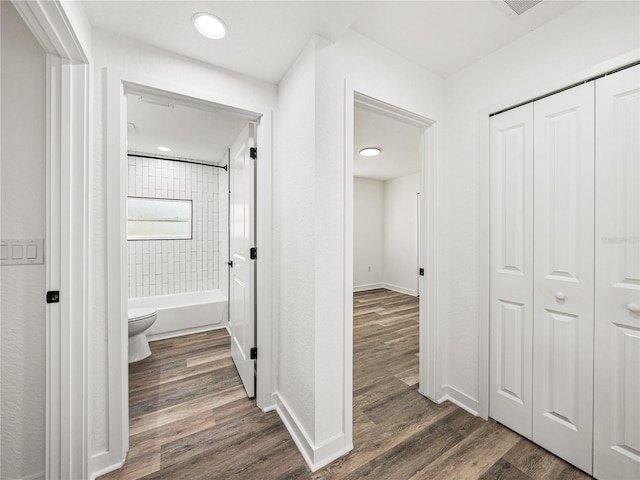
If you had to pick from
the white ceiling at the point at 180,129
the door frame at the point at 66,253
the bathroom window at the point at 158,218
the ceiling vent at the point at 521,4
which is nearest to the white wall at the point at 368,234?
the white ceiling at the point at 180,129

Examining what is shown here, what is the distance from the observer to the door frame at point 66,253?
117 centimetres

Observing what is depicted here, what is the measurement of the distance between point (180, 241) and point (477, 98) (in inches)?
156

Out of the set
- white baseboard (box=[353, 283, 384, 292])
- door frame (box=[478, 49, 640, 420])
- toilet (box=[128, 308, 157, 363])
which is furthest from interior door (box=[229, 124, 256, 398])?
white baseboard (box=[353, 283, 384, 292])

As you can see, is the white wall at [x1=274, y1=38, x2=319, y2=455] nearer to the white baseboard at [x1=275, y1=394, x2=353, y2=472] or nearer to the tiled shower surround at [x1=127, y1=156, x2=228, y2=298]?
the white baseboard at [x1=275, y1=394, x2=353, y2=472]

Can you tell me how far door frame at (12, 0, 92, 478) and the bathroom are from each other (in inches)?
63.2

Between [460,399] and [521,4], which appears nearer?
[521,4]

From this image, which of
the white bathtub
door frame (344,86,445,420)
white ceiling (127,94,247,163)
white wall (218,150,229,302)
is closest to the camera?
door frame (344,86,445,420)

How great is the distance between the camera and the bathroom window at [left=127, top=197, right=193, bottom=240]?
363 centimetres

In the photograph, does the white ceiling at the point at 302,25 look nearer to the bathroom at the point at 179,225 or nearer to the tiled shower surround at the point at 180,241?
the bathroom at the point at 179,225

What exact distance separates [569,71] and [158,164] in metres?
4.35

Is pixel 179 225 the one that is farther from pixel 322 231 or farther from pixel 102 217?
pixel 322 231

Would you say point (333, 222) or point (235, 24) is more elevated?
point (235, 24)

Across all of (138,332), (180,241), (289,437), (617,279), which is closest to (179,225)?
(180,241)

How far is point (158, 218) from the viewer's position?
378cm
